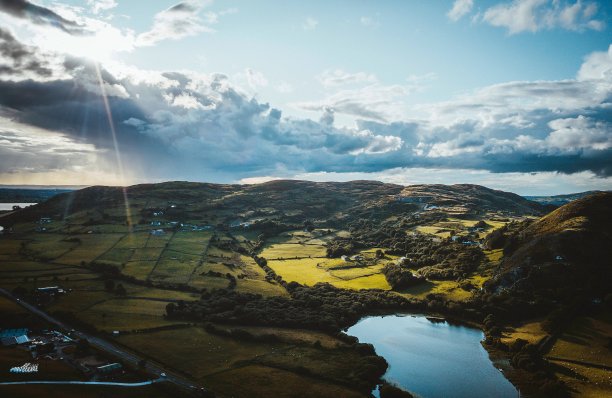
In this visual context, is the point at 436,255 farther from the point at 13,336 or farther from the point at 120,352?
the point at 13,336

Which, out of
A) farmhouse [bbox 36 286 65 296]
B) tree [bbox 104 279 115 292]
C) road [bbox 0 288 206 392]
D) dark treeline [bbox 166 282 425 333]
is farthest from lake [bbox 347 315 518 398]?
farmhouse [bbox 36 286 65 296]

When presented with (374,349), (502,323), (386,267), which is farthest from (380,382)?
(386,267)

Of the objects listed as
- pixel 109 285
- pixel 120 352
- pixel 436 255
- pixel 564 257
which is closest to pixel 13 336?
pixel 120 352

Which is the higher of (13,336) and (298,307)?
(13,336)

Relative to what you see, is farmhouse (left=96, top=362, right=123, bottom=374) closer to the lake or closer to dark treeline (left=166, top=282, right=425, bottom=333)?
Answer: dark treeline (left=166, top=282, right=425, bottom=333)

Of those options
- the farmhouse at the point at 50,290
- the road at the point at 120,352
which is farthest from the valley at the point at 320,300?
the road at the point at 120,352

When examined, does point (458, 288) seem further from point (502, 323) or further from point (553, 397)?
point (553, 397)
